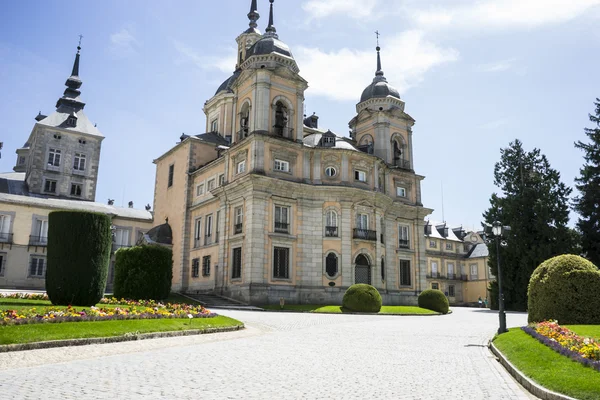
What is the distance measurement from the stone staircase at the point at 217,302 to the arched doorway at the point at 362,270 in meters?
9.64

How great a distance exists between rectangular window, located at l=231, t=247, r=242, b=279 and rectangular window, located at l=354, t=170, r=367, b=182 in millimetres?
11291

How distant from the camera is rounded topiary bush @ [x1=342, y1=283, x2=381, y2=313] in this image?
31.6m

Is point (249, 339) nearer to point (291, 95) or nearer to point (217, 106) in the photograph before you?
point (291, 95)

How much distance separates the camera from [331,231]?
3781 cm

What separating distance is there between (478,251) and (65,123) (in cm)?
5932

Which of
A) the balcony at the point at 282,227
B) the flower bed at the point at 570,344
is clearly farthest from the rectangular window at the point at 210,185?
the flower bed at the point at 570,344

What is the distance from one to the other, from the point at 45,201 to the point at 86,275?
34.6 meters

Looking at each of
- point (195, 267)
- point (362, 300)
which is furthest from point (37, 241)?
point (362, 300)

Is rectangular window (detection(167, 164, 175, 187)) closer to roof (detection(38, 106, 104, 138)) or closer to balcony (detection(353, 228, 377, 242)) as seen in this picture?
roof (detection(38, 106, 104, 138))

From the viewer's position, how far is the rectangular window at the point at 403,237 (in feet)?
146

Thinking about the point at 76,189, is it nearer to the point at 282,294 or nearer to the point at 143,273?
the point at 143,273

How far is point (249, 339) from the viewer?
51.0ft

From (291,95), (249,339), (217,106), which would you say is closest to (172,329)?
(249,339)

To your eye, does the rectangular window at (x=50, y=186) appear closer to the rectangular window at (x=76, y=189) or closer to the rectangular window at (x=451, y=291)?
the rectangular window at (x=76, y=189)
